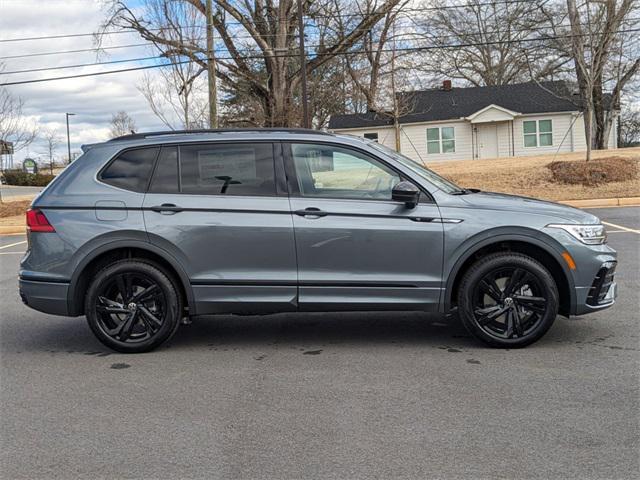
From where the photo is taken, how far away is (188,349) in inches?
225

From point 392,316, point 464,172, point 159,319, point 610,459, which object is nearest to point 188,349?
point 159,319

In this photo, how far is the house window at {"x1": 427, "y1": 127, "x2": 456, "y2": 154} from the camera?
3894 cm

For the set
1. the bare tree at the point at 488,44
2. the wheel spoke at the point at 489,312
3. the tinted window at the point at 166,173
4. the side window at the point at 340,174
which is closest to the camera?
the wheel spoke at the point at 489,312

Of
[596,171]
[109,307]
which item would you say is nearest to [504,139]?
[596,171]

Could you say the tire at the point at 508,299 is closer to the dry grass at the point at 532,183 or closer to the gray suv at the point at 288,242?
the gray suv at the point at 288,242

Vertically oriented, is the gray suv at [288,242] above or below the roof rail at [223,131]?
Result: below

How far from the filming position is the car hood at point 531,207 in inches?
211

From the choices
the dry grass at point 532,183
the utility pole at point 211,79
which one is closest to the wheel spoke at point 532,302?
the dry grass at point 532,183

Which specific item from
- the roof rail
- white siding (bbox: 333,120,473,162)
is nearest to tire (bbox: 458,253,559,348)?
the roof rail

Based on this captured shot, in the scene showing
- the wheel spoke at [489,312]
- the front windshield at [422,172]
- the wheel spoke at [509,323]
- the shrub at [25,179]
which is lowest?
the wheel spoke at [509,323]

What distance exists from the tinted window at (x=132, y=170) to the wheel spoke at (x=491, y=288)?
2893mm

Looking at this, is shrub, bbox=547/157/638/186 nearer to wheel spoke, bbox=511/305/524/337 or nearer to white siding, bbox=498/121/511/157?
wheel spoke, bbox=511/305/524/337

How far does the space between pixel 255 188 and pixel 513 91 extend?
3690 centimetres

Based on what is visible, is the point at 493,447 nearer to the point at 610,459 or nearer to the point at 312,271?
the point at 610,459
